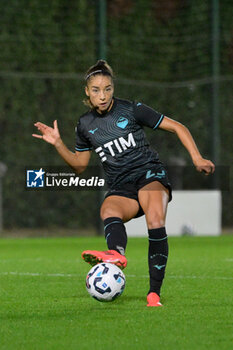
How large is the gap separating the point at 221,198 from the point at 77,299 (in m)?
11.4

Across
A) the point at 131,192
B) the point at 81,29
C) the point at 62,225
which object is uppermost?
the point at 81,29

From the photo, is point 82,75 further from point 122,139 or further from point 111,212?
point 111,212

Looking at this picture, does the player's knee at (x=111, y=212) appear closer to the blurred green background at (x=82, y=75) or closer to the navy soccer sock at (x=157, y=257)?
the navy soccer sock at (x=157, y=257)

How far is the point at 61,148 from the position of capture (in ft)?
21.5

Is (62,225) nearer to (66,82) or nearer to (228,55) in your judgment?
(66,82)

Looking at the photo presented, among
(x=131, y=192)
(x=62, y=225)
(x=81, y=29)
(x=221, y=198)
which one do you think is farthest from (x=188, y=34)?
(x=131, y=192)

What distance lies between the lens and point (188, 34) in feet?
62.2

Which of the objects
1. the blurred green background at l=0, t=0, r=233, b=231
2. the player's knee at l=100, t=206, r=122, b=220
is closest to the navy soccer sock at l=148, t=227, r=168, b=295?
the player's knee at l=100, t=206, r=122, b=220

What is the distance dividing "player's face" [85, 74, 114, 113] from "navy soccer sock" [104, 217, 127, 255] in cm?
85

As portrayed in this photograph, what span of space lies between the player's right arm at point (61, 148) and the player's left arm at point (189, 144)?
28.7 inches

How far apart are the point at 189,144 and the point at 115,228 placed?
0.83 metres

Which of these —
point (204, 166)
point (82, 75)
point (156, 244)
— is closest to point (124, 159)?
point (156, 244)

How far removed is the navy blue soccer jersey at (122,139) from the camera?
661cm

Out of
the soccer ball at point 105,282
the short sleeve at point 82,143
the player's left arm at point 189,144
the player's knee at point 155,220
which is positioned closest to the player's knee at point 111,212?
the player's knee at point 155,220
